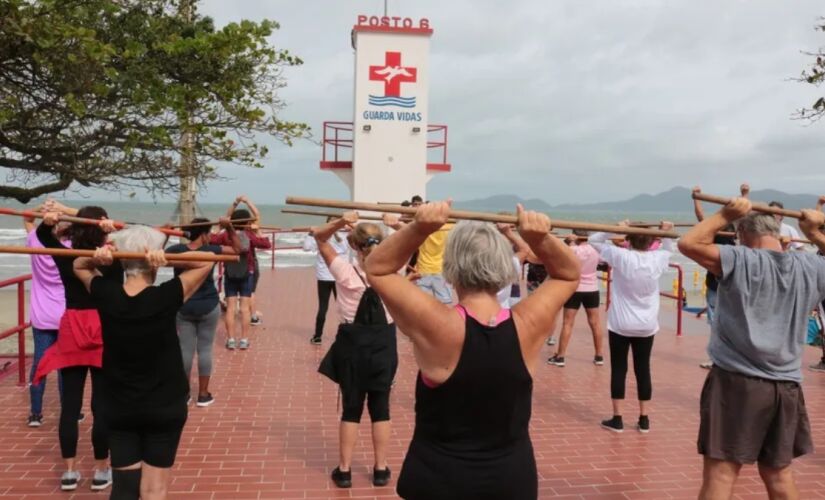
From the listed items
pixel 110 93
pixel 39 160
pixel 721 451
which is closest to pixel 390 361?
pixel 721 451

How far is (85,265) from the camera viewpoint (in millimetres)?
3416

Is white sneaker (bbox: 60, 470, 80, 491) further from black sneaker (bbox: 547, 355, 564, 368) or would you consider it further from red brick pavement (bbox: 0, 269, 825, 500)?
black sneaker (bbox: 547, 355, 564, 368)

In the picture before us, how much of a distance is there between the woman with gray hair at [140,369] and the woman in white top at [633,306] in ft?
11.3

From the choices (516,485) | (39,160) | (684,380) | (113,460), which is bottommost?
(684,380)

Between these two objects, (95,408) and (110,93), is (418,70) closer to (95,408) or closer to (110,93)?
(110,93)

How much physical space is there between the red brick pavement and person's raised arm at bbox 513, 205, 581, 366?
231 centimetres

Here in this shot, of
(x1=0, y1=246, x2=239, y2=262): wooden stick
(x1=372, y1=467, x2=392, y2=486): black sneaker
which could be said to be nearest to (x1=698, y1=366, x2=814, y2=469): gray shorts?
(x1=372, y1=467, x2=392, y2=486): black sneaker

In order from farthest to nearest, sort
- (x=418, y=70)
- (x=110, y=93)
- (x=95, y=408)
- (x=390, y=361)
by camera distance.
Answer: (x=418, y=70)
(x=110, y=93)
(x=390, y=361)
(x=95, y=408)

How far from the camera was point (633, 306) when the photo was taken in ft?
17.2

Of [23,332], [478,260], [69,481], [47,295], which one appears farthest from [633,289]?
[23,332]

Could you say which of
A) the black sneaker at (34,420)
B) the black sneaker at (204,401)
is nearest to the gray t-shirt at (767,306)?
the black sneaker at (204,401)

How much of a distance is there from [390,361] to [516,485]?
6.68ft

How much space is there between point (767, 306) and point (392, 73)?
1297 centimetres

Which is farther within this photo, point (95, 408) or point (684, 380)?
point (684, 380)
